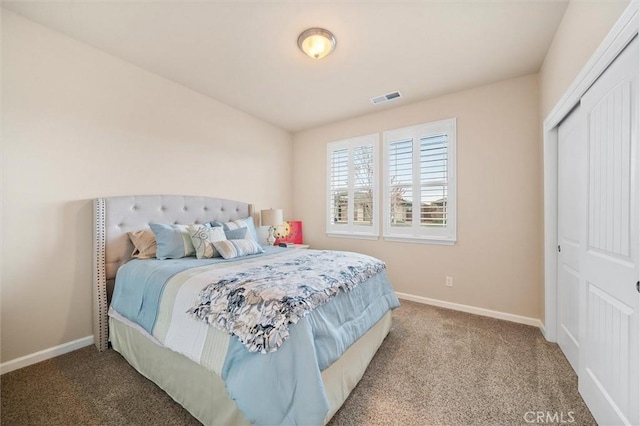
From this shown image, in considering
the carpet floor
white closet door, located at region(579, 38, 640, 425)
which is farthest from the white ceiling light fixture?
the carpet floor

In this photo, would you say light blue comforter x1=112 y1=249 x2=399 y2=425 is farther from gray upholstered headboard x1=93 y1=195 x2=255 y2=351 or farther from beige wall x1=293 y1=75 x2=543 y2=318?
beige wall x1=293 y1=75 x2=543 y2=318

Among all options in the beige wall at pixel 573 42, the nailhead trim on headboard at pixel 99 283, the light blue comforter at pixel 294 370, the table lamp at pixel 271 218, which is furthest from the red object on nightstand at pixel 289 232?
the beige wall at pixel 573 42

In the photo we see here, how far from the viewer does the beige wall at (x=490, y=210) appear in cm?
270

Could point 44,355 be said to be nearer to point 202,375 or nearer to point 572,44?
point 202,375

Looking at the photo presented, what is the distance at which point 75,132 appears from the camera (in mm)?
2215

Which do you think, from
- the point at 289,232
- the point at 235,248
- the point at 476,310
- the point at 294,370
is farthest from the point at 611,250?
the point at 289,232

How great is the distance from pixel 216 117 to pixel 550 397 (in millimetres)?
4145

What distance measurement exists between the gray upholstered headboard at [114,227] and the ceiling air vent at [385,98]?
2709 millimetres

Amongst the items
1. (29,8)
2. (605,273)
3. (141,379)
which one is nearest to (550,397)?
(605,273)

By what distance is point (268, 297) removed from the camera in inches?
51.2

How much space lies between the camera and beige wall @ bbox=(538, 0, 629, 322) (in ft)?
4.42

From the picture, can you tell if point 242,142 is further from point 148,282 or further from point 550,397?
point 550,397

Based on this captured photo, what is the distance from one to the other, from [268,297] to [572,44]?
266cm

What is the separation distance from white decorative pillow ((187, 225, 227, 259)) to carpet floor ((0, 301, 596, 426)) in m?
1.01
